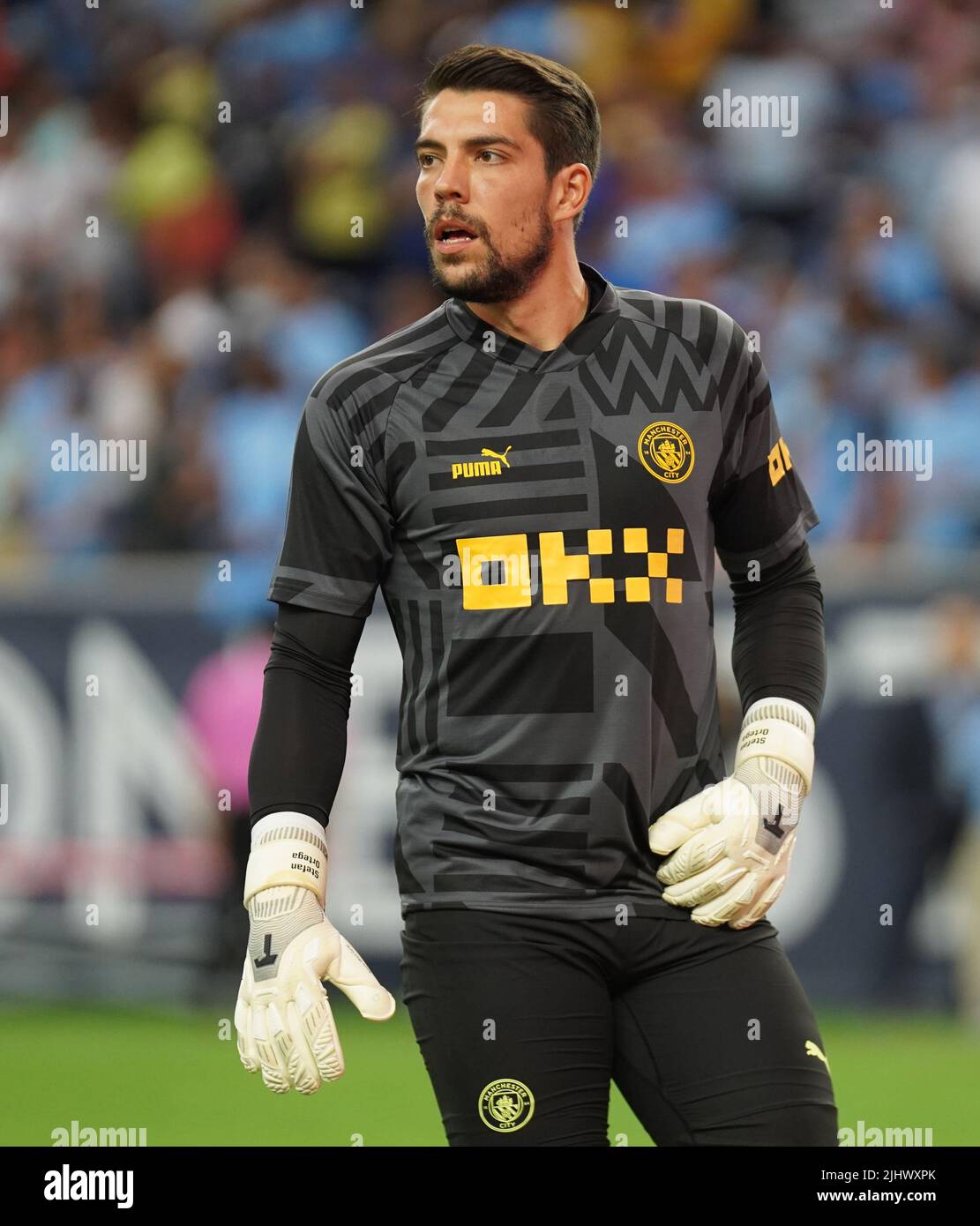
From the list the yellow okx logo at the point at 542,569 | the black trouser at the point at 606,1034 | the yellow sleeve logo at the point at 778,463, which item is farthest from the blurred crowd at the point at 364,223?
the black trouser at the point at 606,1034

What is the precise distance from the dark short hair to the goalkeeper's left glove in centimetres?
110

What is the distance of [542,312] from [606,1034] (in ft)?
4.19

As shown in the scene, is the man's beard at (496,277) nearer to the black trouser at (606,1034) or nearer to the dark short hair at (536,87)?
the dark short hair at (536,87)

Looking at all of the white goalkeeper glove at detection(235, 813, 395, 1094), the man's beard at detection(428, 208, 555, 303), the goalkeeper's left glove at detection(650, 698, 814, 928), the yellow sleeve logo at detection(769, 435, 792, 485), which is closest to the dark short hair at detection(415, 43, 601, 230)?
the man's beard at detection(428, 208, 555, 303)

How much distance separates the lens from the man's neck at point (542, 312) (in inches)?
140

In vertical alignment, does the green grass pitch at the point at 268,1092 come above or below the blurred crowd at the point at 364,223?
below

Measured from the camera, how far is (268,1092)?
7492 mm

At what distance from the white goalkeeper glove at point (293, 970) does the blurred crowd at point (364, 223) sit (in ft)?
19.2

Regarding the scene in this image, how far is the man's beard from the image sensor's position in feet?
11.5

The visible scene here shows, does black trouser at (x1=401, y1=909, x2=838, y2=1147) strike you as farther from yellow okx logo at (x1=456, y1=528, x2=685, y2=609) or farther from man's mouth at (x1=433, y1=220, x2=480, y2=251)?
man's mouth at (x1=433, y1=220, x2=480, y2=251)

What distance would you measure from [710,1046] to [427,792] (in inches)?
24.9

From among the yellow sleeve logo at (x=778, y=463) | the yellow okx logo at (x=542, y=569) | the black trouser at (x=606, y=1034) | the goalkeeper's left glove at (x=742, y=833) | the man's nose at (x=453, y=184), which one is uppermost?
the man's nose at (x=453, y=184)

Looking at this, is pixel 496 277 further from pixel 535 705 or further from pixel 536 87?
pixel 535 705

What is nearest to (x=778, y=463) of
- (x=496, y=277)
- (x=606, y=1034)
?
(x=496, y=277)
